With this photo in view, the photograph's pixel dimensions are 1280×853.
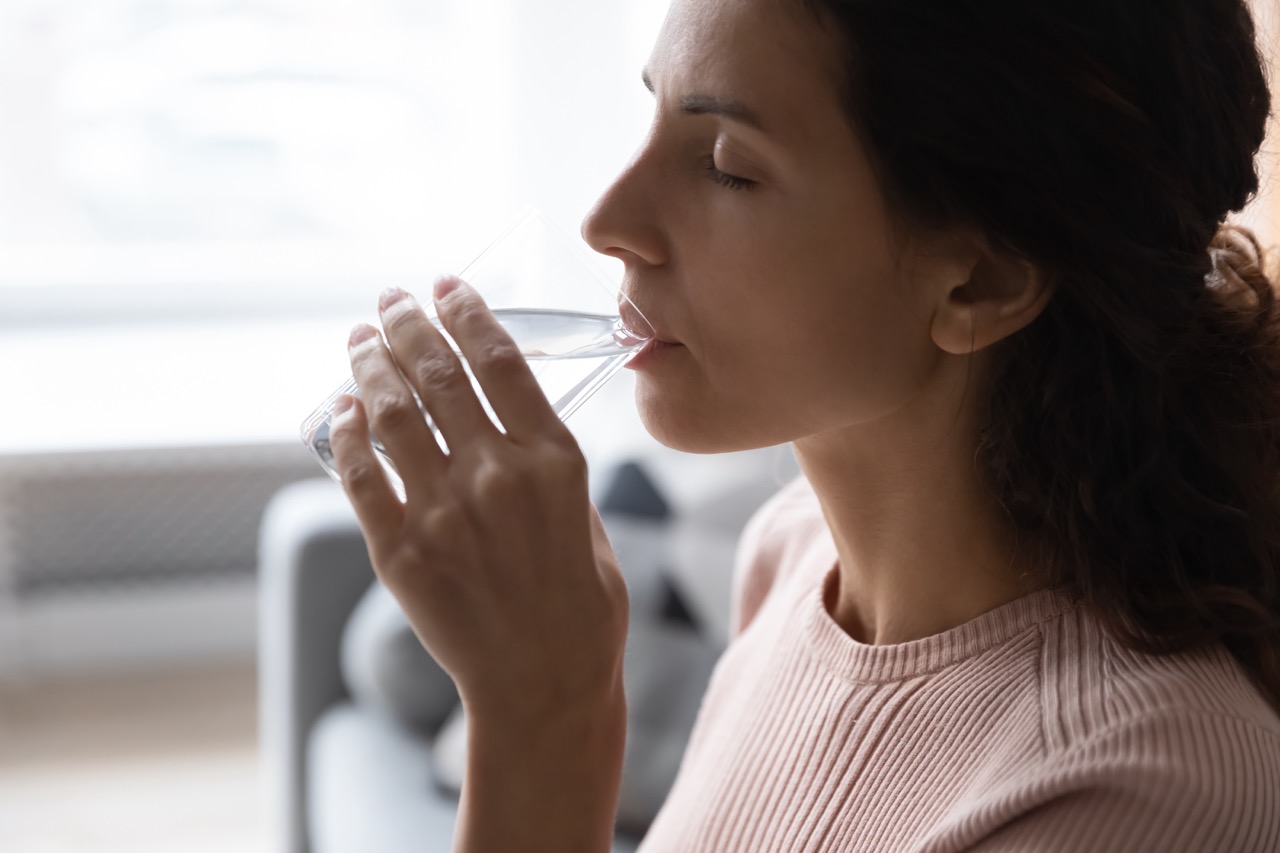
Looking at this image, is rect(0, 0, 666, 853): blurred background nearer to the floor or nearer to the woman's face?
the floor

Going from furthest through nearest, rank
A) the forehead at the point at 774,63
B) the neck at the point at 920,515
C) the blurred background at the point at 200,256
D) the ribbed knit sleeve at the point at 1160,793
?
1. the blurred background at the point at 200,256
2. the neck at the point at 920,515
3. the forehead at the point at 774,63
4. the ribbed knit sleeve at the point at 1160,793

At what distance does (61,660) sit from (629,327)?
114 inches

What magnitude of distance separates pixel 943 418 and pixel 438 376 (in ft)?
1.19

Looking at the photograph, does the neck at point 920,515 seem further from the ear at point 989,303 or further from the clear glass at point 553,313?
the clear glass at point 553,313

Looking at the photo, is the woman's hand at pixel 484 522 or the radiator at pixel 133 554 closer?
the woman's hand at pixel 484 522

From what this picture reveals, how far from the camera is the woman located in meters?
0.76

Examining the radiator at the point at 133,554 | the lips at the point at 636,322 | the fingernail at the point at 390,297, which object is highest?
the fingernail at the point at 390,297

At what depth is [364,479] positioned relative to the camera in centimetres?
77

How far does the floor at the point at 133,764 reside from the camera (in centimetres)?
274

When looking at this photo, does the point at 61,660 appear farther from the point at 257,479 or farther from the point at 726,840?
the point at 726,840

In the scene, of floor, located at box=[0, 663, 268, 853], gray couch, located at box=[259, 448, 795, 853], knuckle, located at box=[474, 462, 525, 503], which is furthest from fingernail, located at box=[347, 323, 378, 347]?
floor, located at box=[0, 663, 268, 853]

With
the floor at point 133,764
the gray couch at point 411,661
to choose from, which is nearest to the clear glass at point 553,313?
the gray couch at point 411,661

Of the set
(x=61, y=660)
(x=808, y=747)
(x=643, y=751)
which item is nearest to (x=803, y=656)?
(x=808, y=747)

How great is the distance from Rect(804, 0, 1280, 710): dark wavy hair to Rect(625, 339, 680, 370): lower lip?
0.18m
